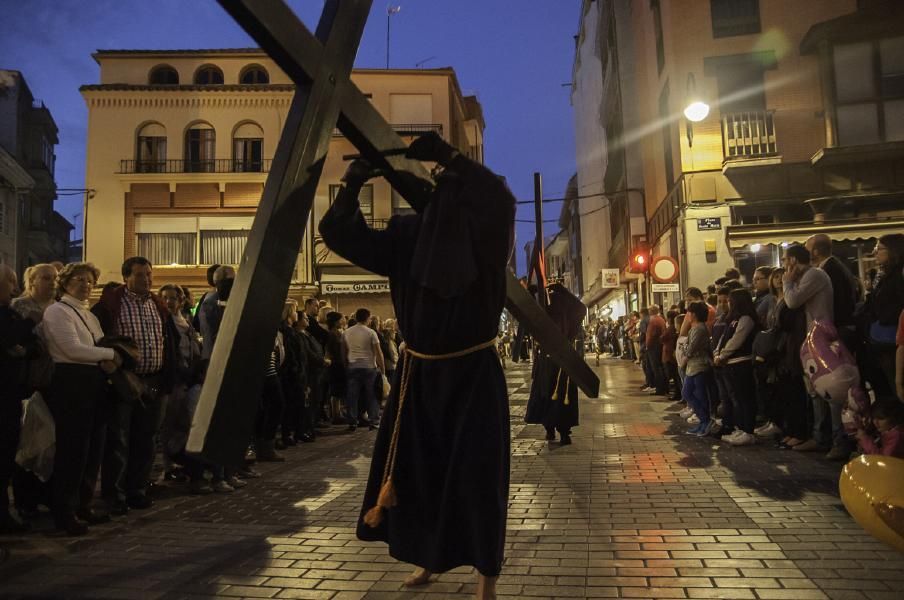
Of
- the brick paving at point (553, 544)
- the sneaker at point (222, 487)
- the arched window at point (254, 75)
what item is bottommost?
the brick paving at point (553, 544)

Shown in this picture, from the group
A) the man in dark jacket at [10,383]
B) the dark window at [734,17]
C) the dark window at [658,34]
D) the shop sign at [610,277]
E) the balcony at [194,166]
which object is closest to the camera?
the man in dark jacket at [10,383]

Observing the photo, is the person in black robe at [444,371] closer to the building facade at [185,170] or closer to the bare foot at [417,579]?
the bare foot at [417,579]

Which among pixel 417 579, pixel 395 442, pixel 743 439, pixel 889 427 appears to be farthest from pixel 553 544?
pixel 743 439

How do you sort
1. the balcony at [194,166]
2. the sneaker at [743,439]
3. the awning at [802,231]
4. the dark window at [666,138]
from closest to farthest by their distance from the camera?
the sneaker at [743,439], the awning at [802,231], the dark window at [666,138], the balcony at [194,166]

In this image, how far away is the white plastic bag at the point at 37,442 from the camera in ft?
16.2

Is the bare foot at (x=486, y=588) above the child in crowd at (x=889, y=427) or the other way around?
the other way around

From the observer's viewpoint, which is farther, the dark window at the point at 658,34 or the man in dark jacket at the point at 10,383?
the dark window at the point at 658,34

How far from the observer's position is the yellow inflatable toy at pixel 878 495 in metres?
3.47

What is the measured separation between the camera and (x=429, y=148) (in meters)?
2.82

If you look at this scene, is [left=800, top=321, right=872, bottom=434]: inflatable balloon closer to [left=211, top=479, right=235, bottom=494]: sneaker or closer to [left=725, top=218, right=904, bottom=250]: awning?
[left=211, top=479, right=235, bottom=494]: sneaker

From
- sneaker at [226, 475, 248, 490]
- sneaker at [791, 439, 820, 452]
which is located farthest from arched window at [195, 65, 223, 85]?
sneaker at [791, 439, 820, 452]

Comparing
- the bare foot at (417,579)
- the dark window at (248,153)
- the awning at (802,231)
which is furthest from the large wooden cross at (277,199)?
the dark window at (248,153)

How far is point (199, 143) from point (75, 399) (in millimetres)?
25677

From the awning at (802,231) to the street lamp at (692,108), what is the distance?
278 cm
